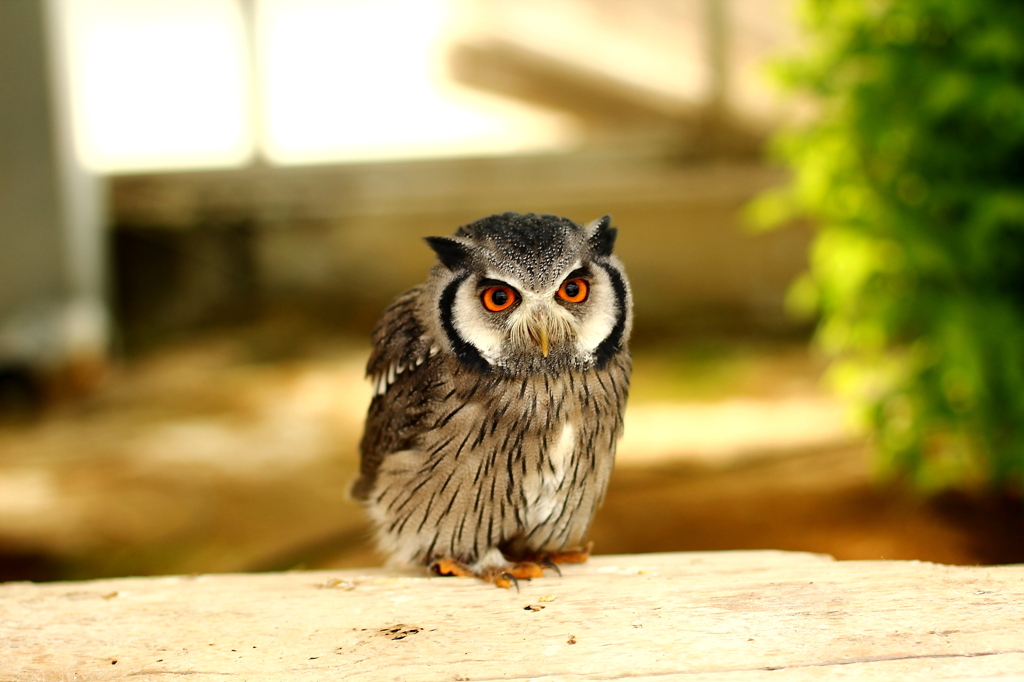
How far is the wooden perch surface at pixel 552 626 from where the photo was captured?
3.40 feet

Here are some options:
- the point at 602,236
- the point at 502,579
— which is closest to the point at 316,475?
the point at 502,579

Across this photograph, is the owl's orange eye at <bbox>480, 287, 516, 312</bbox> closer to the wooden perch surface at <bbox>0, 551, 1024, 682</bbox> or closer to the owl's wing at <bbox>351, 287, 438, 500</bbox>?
the owl's wing at <bbox>351, 287, 438, 500</bbox>

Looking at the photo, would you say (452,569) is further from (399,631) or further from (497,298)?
(497,298)

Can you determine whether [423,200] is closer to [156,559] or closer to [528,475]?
[156,559]

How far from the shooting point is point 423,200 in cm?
628

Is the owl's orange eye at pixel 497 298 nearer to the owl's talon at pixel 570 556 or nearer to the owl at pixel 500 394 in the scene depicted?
the owl at pixel 500 394

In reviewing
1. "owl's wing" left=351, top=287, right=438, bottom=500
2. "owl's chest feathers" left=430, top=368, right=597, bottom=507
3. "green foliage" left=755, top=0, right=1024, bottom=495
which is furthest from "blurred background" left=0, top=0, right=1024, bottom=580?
"owl's chest feathers" left=430, top=368, right=597, bottom=507

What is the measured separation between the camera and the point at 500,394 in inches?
48.3

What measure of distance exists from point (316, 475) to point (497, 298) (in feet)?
8.70

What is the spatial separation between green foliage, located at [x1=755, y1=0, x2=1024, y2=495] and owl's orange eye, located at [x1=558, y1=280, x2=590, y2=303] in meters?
1.79

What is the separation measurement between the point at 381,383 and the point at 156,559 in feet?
6.18

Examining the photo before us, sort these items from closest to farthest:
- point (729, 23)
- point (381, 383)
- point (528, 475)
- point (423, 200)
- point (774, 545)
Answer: point (528, 475) → point (381, 383) → point (774, 545) → point (729, 23) → point (423, 200)

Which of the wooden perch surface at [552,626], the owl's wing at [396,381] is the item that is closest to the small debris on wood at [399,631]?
the wooden perch surface at [552,626]

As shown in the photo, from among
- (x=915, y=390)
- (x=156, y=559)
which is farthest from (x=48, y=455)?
(x=915, y=390)
